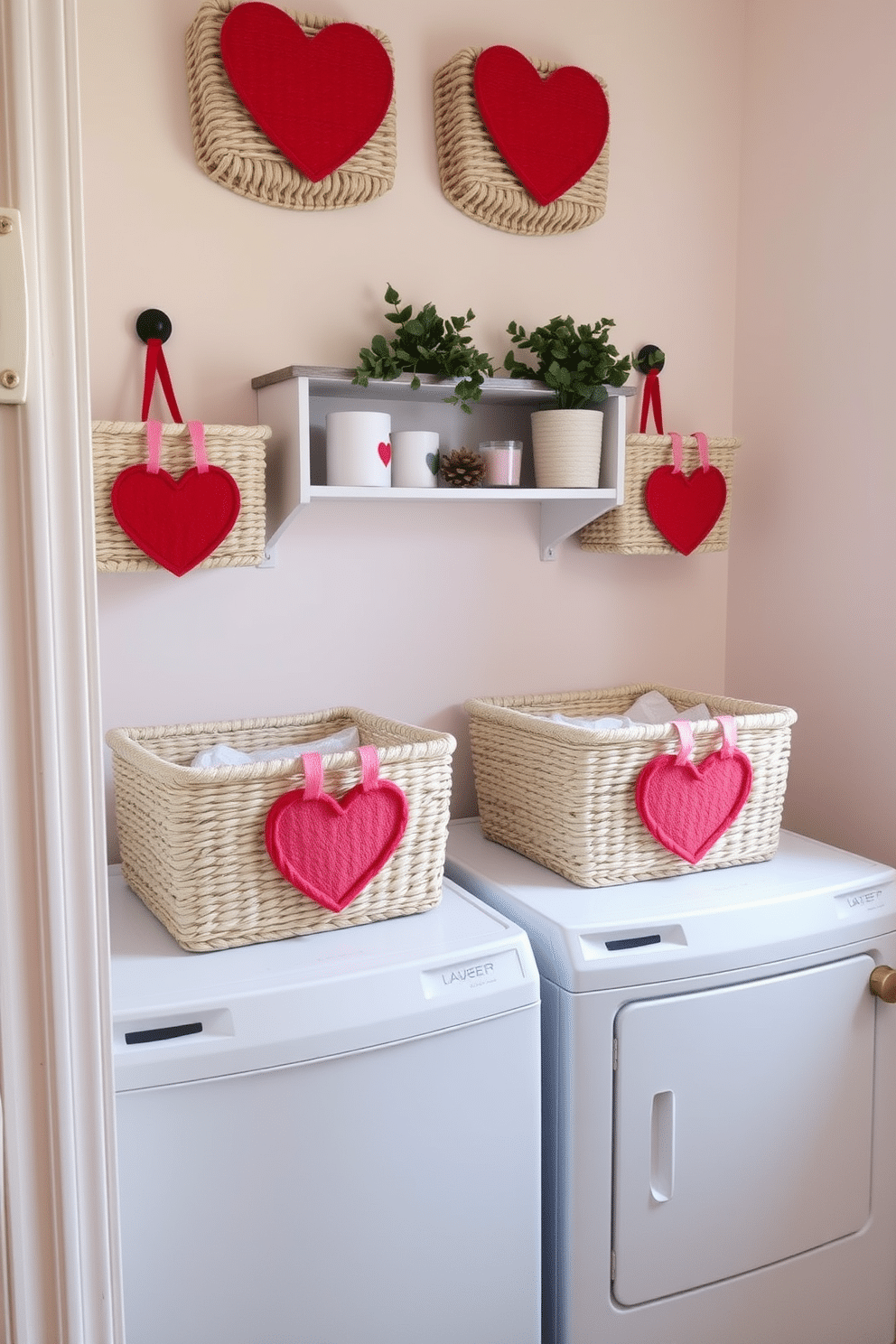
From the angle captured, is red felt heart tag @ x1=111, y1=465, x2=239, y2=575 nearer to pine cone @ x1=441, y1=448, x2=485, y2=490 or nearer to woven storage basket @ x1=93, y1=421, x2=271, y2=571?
woven storage basket @ x1=93, y1=421, x2=271, y2=571

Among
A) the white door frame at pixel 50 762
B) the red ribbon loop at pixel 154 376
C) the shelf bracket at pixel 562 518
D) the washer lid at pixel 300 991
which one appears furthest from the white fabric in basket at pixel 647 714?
the white door frame at pixel 50 762

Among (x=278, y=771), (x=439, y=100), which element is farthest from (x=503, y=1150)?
(x=439, y=100)

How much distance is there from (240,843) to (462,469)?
29.6 inches

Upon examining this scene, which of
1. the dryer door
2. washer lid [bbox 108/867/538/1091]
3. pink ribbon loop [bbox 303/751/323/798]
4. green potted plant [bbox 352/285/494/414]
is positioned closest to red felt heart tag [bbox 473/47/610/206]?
green potted plant [bbox 352/285/494/414]

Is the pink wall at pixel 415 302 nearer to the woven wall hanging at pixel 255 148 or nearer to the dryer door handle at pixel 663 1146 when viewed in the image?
the woven wall hanging at pixel 255 148

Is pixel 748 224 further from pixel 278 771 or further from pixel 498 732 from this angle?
pixel 278 771

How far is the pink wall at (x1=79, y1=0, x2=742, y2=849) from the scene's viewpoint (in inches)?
68.6

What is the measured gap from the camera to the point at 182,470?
1.65m

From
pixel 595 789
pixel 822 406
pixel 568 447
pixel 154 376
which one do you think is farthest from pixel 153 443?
pixel 822 406

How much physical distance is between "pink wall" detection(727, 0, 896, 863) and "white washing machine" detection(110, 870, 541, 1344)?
0.85m

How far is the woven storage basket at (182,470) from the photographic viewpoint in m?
1.60

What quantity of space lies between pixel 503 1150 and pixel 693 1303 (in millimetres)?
426

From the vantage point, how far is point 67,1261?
Answer: 881 mm

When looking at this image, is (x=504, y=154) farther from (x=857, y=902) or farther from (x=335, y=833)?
(x=857, y=902)
